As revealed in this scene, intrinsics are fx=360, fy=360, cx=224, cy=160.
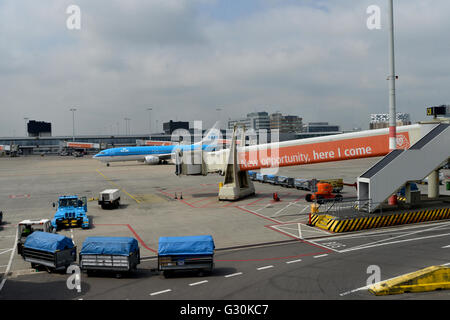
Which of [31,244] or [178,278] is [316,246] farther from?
[31,244]

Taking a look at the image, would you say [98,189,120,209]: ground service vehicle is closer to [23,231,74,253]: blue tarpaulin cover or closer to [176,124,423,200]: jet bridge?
[176,124,423,200]: jet bridge

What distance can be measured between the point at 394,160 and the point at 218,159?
2203cm

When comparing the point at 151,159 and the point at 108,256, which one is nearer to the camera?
the point at 108,256

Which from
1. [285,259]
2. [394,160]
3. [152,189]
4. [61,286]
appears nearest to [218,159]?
[152,189]

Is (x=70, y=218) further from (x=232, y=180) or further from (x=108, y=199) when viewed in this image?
(x=232, y=180)

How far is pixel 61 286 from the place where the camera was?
62.6 feet

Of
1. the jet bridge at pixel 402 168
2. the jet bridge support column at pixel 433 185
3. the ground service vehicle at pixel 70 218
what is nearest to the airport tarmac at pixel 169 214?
the ground service vehicle at pixel 70 218

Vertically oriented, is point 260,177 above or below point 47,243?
above

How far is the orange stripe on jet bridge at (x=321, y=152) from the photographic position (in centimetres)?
3775

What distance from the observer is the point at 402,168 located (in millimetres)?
31641

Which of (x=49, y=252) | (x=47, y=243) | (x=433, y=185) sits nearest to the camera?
(x=49, y=252)

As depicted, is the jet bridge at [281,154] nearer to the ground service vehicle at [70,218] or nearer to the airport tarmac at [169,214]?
the airport tarmac at [169,214]

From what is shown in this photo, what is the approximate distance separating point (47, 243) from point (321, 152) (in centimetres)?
2916

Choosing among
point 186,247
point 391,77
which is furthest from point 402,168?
point 186,247
